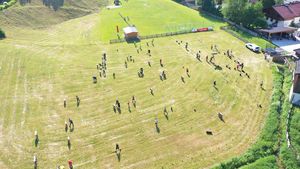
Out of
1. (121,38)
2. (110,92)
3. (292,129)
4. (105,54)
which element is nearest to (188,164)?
(292,129)

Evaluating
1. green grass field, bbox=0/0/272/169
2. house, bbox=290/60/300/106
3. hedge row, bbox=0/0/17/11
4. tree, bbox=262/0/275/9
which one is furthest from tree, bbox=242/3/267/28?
hedge row, bbox=0/0/17/11

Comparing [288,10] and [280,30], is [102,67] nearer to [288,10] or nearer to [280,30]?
[280,30]

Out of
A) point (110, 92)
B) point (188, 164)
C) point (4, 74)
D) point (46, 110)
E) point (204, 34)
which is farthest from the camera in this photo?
point (204, 34)

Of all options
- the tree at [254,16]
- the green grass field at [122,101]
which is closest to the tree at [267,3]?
the tree at [254,16]

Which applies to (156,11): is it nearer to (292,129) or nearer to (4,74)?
(4,74)

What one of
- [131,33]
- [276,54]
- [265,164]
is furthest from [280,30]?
[265,164]

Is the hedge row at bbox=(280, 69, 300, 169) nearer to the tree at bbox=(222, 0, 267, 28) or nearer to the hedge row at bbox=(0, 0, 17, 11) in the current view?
the tree at bbox=(222, 0, 267, 28)

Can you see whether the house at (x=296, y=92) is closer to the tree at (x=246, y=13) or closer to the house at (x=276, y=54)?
the house at (x=276, y=54)
